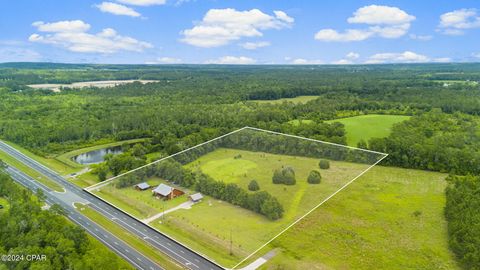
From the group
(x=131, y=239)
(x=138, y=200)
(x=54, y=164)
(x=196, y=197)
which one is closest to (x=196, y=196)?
(x=196, y=197)

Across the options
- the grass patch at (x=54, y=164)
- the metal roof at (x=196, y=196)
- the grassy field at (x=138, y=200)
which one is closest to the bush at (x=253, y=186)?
the metal roof at (x=196, y=196)

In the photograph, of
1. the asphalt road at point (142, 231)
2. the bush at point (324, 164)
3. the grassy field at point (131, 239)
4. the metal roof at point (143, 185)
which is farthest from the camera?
the grassy field at point (131, 239)

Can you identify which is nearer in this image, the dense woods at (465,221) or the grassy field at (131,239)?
the dense woods at (465,221)

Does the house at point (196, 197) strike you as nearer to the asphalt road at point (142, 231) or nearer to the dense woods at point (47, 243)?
the asphalt road at point (142, 231)

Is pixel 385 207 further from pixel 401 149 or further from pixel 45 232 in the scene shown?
pixel 45 232

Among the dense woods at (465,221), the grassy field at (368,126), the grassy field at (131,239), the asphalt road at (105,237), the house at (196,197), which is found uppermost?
the house at (196,197)

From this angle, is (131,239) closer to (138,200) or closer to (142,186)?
(142,186)
